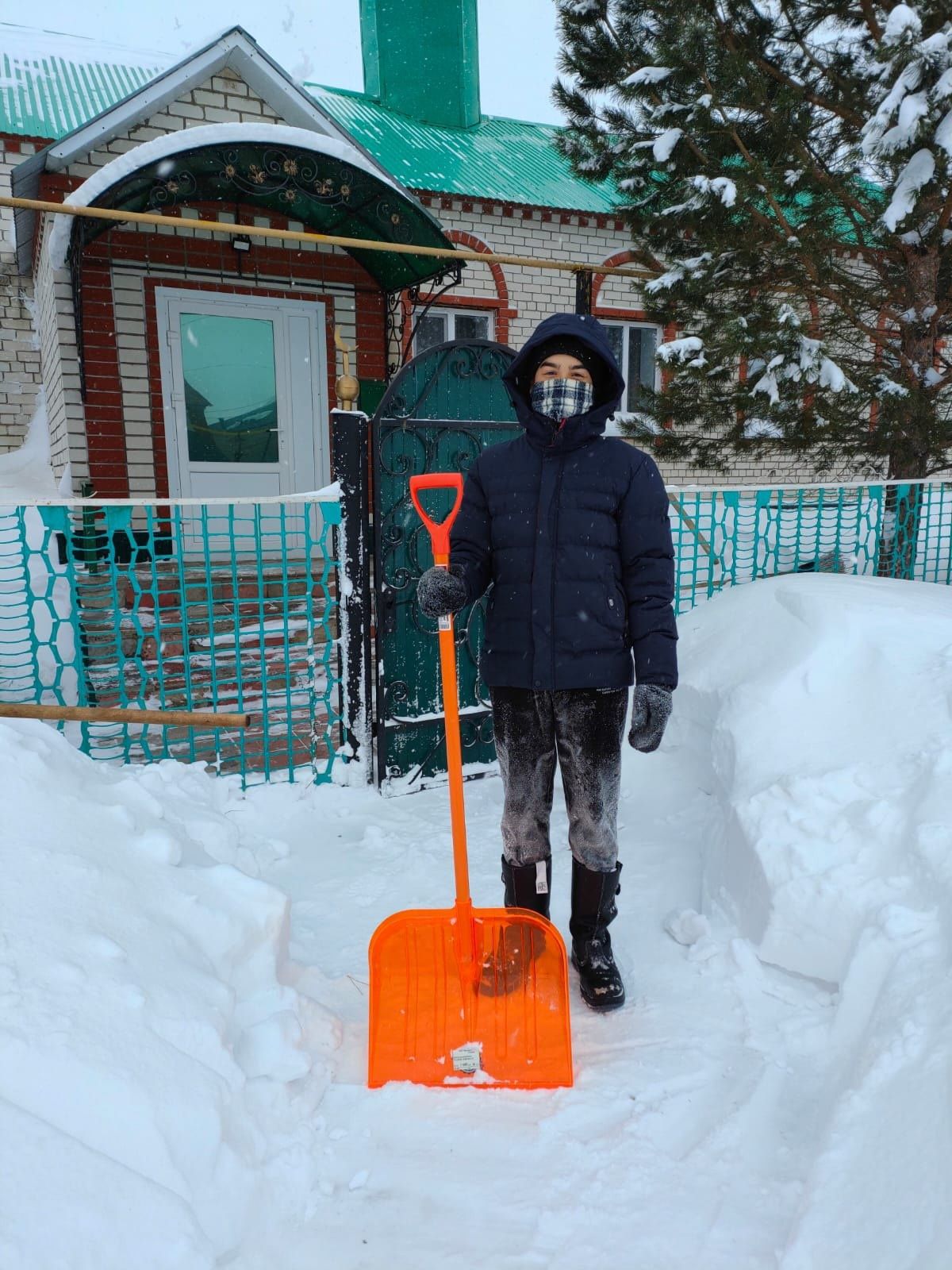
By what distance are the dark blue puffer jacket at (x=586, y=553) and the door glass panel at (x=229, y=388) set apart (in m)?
6.05

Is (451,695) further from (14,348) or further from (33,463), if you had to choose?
(14,348)

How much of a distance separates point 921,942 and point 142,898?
1931mm

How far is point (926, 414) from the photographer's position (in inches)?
200

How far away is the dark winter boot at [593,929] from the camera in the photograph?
2.27 metres

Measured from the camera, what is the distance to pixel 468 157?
9.97 m

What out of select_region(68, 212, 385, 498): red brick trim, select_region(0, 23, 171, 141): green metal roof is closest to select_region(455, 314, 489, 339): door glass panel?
select_region(68, 212, 385, 498): red brick trim

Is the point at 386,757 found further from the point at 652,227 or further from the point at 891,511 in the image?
the point at 652,227

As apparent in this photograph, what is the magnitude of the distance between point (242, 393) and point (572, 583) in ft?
21.0

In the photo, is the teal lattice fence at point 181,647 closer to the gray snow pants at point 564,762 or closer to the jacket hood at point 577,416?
the gray snow pants at point 564,762

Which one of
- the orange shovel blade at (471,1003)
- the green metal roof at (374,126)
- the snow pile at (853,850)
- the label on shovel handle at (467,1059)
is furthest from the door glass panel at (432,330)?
the label on shovel handle at (467,1059)

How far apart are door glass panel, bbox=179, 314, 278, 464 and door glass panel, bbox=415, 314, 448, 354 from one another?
9.18 ft

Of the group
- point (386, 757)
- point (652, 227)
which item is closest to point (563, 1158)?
point (386, 757)

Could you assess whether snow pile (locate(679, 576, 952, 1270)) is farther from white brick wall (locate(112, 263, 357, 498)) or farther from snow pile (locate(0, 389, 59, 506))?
snow pile (locate(0, 389, 59, 506))

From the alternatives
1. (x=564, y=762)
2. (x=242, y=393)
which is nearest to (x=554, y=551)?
(x=564, y=762)
